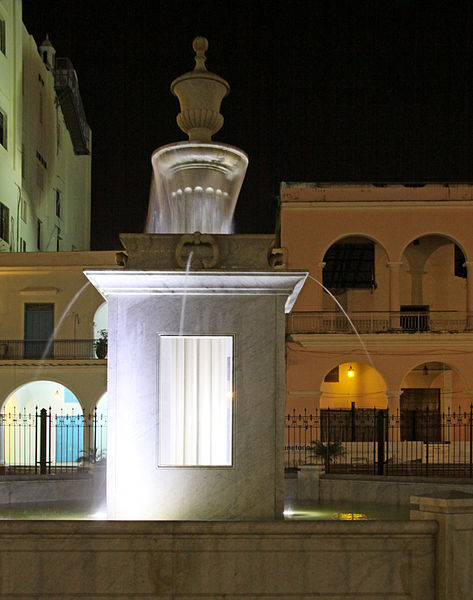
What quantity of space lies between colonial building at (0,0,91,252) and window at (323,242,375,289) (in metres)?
12.9

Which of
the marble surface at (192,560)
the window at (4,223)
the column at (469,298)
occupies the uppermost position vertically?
the window at (4,223)

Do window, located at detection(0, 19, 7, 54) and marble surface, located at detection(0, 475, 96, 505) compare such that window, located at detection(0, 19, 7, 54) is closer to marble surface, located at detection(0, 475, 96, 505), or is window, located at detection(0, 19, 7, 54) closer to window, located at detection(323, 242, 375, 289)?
window, located at detection(323, 242, 375, 289)

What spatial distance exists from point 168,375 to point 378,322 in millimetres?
21467

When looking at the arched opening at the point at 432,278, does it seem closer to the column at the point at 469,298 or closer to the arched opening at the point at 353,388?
the arched opening at the point at 353,388

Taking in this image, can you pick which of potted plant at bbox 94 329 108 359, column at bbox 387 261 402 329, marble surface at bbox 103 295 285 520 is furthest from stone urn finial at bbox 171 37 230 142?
column at bbox 387 261 402 329

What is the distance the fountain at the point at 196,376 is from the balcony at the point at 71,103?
1321 inches

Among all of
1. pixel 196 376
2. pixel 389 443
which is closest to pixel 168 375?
pixel 196 376

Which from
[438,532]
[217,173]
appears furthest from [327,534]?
[217,173]

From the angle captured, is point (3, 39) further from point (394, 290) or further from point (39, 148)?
point (394, 290)

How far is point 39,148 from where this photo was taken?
3669cm

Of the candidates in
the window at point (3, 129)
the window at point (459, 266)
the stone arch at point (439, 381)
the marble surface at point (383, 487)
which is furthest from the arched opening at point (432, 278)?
the marble surface at point (383, 487)

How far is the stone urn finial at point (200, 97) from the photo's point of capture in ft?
30.3

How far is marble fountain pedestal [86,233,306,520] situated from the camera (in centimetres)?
793

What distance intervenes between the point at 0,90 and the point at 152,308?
26242mm
